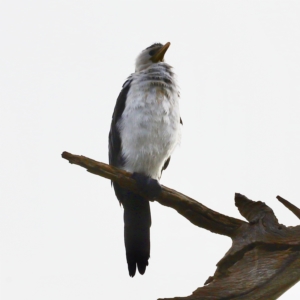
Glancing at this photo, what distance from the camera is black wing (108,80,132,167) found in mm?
5676

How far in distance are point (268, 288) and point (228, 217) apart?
82cm

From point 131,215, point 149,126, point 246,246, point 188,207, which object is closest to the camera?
point 246,246

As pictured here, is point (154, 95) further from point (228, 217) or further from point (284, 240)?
point (284, 240)

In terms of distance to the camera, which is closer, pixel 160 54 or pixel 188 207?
pixel 188 207

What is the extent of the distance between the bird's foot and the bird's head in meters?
1.86

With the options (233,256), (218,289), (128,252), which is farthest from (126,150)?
(218,289)

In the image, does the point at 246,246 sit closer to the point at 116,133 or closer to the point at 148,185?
the point at 148,185

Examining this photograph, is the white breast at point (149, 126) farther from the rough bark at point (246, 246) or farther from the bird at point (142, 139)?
the rough bark at point (246, 246)

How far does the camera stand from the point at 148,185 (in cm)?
474

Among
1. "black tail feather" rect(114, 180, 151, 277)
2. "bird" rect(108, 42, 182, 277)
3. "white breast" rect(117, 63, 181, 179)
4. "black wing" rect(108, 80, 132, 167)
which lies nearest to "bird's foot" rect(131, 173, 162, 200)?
"bird" rect(108, 42, 182, 277)

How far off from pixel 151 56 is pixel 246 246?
3.29 meters

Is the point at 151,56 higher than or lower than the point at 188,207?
higher

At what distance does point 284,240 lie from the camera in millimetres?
3727

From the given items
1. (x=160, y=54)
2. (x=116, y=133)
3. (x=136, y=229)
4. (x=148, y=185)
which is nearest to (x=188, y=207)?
(x=148, y=185)
